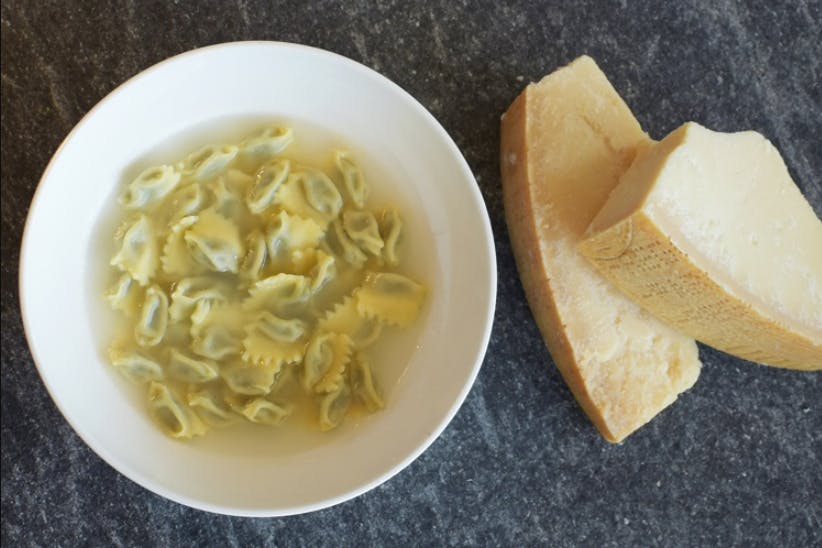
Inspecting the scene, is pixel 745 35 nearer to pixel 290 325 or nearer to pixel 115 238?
pixel 290 325

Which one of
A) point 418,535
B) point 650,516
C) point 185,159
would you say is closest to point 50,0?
point 185,159

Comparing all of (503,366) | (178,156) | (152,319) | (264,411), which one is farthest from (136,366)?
(503,366)

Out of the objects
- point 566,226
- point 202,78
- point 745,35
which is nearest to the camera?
point 202,78

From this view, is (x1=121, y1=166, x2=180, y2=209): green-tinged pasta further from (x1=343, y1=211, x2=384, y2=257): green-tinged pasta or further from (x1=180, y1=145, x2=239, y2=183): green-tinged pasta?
(x1=343, y1=211, x2=384, y2=257): green-tinged pasta

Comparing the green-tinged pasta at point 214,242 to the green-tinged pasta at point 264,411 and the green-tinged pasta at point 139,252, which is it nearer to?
the green-tinged pasta at point 139,252

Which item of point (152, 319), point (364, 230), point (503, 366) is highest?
point (364, 230)

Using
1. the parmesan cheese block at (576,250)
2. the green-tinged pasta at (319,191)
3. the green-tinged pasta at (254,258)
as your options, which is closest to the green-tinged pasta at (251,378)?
the green-tinged pasta at (254,258)

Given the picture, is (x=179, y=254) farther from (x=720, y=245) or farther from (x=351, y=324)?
(x=720, y=245)
